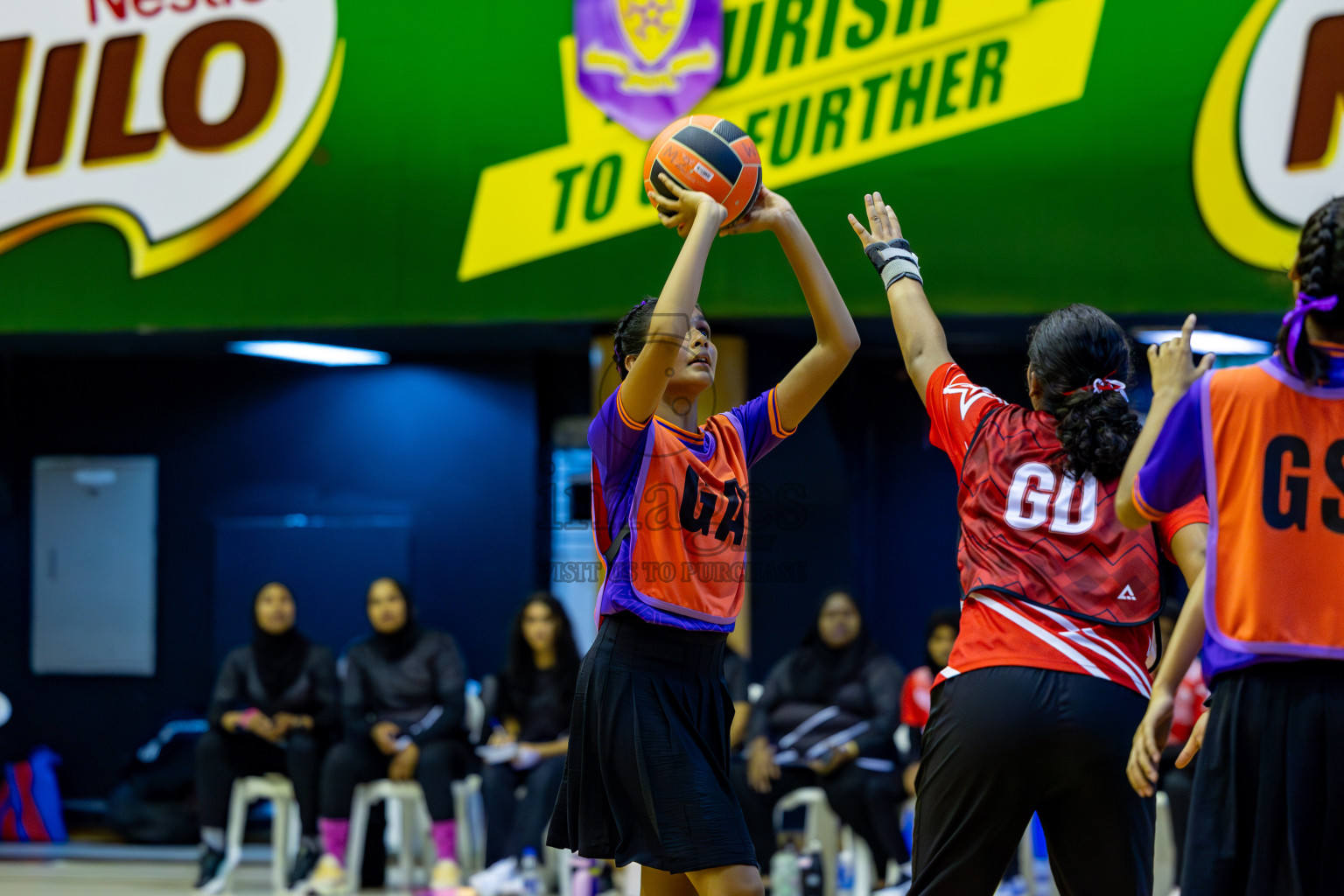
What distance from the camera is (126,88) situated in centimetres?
748

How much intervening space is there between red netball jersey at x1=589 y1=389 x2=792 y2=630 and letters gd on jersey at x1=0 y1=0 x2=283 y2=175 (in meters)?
4.98

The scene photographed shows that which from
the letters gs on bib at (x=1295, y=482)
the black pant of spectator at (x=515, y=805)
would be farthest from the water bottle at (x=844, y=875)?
the letters gs on bib at (x=1295, y=482)

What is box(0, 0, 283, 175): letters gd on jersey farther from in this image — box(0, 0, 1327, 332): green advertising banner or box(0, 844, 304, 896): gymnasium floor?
box(0, 844, 304, 896): gymnasium floor

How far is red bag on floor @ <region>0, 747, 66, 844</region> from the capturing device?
331 inches

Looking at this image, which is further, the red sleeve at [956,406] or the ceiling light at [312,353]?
the ceiling light at [312,353]

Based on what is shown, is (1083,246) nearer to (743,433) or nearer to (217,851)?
(743,433)

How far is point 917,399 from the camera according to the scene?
848 cm

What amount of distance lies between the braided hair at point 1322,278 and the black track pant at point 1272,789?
19.0 inches

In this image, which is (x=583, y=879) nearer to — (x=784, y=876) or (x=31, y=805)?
(x=784, y=876)

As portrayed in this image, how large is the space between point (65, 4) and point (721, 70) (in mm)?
3665

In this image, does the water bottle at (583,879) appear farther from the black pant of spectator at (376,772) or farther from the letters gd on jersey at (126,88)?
the letters gd on jersey at (126,88)

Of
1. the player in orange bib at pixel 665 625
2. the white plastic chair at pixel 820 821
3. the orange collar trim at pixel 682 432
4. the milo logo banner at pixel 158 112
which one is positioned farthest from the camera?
the milo logo banner at pixel 158 112

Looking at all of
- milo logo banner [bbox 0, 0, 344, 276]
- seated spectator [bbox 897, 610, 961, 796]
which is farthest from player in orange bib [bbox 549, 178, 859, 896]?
milo logo banner [bbox 0, 0, 344, 276]

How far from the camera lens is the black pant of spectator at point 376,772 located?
6.69m
